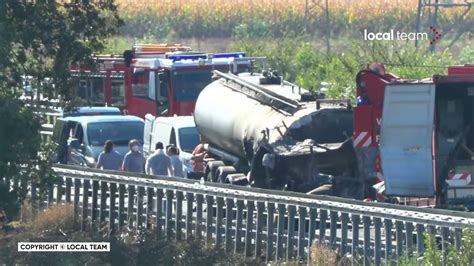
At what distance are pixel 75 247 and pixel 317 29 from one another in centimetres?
5734

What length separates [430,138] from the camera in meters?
22.1

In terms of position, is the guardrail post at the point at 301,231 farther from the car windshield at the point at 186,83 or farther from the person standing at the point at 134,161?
the car windshield at the point at 186,83

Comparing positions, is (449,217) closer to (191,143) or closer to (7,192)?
(7,192)

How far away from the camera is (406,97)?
22172 millimetres

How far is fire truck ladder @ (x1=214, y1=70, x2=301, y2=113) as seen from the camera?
1012 inches

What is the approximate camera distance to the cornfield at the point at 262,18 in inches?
2987

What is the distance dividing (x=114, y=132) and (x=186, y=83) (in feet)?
15.8

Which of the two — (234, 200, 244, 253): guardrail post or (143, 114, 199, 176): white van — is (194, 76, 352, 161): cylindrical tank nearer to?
(143, 114, 199, 176): white van

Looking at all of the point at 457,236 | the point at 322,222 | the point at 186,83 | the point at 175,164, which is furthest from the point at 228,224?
the point at 186,83

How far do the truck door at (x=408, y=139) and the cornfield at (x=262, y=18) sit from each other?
51802 millimetres

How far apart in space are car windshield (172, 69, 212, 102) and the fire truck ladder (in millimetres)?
6283

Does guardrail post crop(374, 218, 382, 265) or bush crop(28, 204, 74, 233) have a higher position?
guardrail post crop(374, 218, 382, 265)

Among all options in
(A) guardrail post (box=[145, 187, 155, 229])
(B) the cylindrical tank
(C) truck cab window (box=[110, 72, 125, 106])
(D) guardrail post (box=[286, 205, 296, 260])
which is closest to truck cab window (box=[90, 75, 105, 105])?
(C) truck cab window (box=[110, 72, 125, 106])

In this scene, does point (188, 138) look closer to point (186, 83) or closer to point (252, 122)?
point (252, 122)
